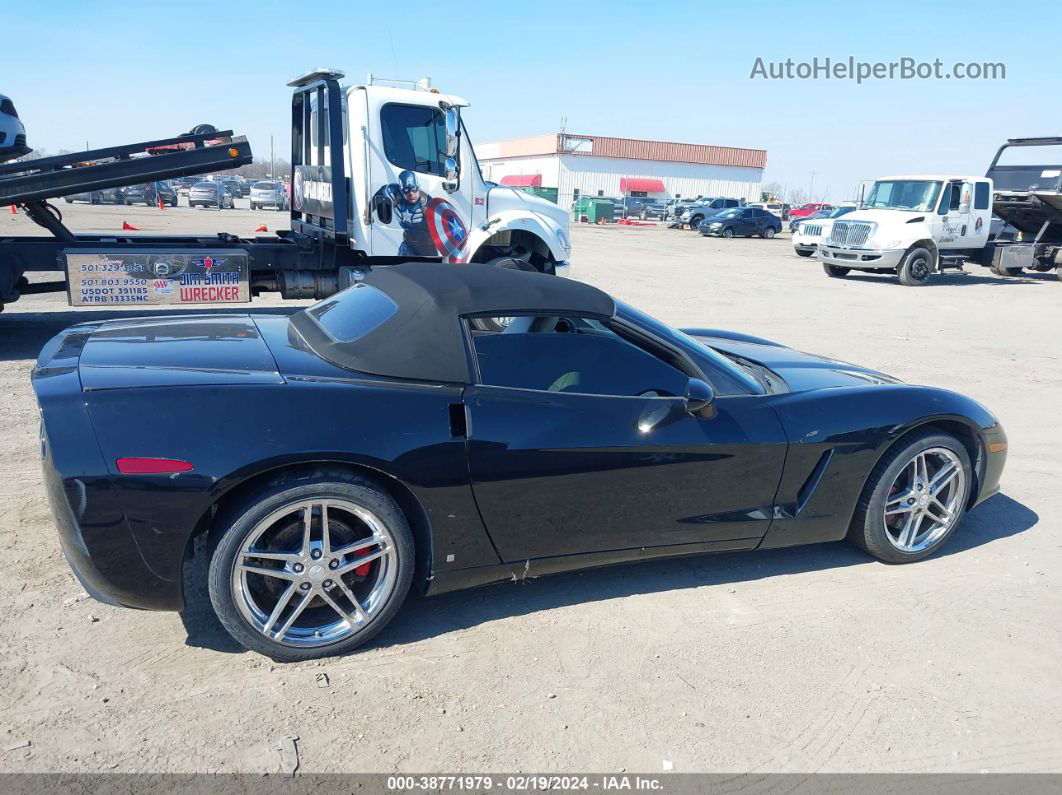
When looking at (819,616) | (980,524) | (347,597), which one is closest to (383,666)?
(347,597)

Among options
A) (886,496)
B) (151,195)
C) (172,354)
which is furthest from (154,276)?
(151,195)

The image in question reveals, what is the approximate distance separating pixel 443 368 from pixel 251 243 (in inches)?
273

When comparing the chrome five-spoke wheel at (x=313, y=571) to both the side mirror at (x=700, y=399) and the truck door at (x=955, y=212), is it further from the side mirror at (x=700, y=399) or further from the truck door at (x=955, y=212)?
the truck door at (x=955, y=212)

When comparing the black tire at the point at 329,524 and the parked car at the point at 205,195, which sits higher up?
the parked car at the point at 205,195

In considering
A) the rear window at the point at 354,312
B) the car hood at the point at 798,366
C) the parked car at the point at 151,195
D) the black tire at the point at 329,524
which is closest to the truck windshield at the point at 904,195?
the car hood at the point at 798,366

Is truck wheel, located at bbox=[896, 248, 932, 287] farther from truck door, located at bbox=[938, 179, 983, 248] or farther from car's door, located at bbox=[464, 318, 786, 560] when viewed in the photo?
car's door, located at bbox=[464, 318, 786, 560]

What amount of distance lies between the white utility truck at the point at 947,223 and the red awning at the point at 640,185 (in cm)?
4885

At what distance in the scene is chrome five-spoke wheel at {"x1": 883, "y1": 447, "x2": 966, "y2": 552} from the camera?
4066 millimetres

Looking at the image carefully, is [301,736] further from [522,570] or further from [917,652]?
[917,652]

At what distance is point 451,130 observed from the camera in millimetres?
8969

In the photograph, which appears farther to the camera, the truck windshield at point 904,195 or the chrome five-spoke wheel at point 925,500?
the truck windshield at point 904,195

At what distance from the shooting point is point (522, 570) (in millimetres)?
3352

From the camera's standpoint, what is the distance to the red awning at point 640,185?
6788cm

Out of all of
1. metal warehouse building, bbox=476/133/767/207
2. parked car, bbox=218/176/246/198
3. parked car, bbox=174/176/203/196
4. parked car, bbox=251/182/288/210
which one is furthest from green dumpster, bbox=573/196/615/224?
parked car, bbox=174/176/203/196
